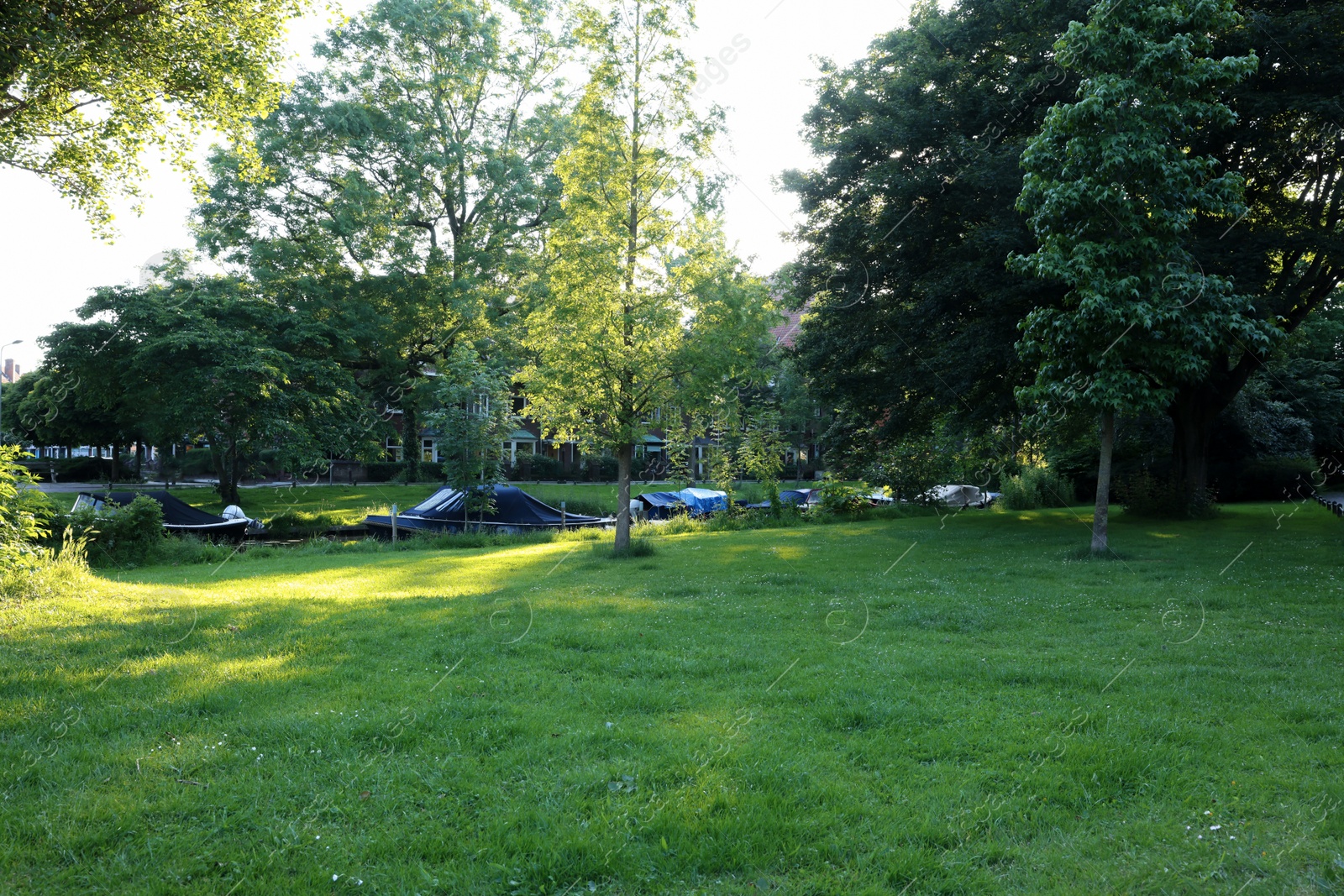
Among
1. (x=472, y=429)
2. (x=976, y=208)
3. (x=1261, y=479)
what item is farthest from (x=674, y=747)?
(x=1261, y=479)

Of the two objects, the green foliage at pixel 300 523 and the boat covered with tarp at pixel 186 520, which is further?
the green foliage at pixel 300 523

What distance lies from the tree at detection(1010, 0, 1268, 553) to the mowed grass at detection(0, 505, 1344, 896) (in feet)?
18.3

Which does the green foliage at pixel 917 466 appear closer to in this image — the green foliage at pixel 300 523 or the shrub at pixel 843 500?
the shrub at pixel 843 500

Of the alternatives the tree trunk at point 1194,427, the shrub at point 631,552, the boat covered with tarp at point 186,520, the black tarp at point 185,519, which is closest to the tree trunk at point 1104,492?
the tree trunk at point 1194,427

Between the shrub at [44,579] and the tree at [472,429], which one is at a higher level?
the tree at [472,429]

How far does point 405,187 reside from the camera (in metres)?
36.9

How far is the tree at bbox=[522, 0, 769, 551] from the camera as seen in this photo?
15195mm

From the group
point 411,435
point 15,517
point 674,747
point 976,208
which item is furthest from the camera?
point 411,435

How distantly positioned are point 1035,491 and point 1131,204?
50.9 feet

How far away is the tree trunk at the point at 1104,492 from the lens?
587 inches

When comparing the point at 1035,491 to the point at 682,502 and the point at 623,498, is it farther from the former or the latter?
the point at 623,498

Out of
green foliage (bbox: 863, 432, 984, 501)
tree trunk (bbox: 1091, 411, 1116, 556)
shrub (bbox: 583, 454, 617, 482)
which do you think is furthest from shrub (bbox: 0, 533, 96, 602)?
shrub (bbox: 583, 454, 617, 482)

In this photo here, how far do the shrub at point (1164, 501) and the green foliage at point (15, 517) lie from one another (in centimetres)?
2379

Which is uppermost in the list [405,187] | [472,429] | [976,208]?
[405,187]
